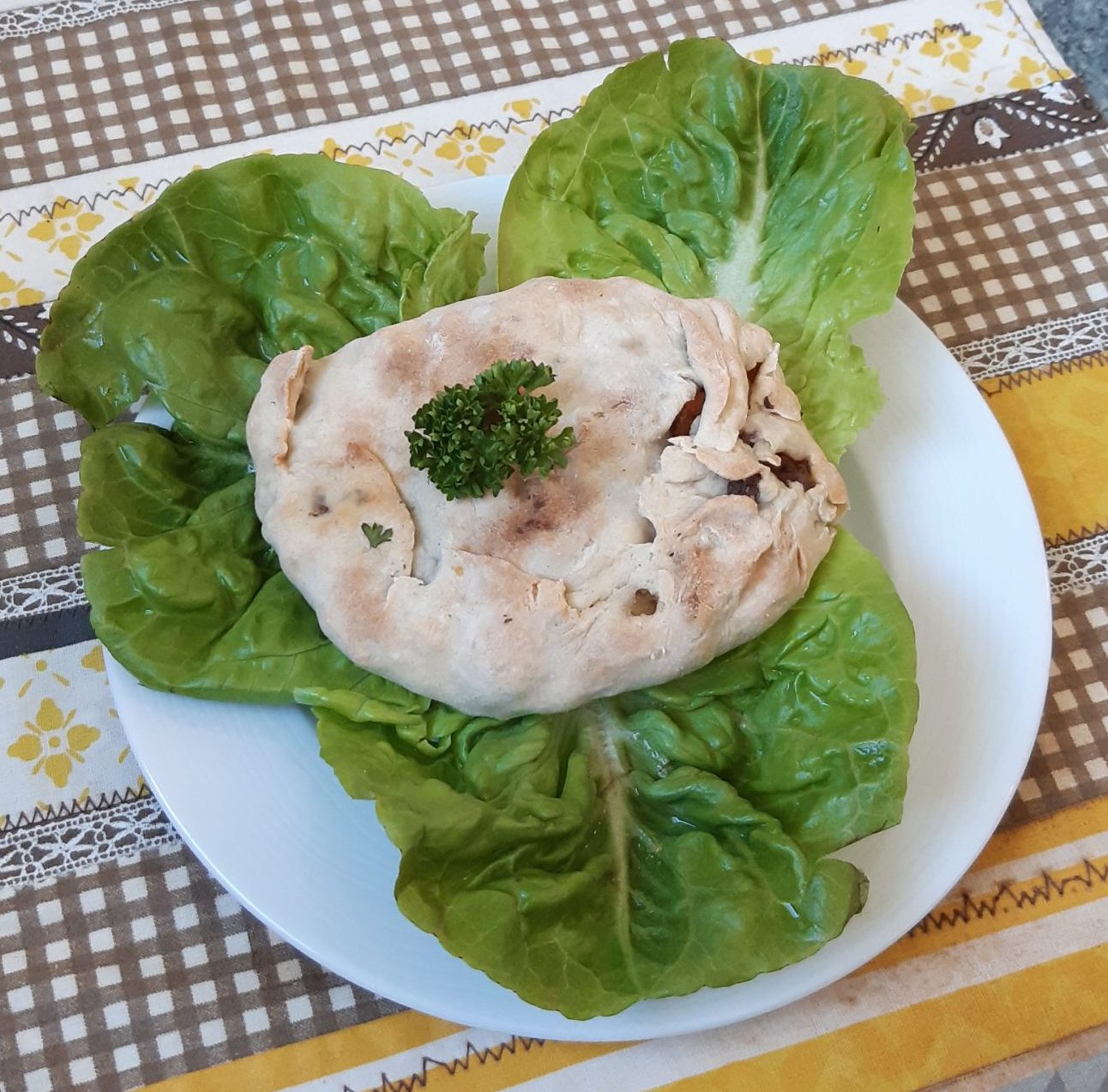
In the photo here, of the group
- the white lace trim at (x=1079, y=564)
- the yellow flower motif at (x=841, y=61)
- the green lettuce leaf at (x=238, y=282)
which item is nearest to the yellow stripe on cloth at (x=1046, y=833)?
the white lace trim at (x=1079, y=564)

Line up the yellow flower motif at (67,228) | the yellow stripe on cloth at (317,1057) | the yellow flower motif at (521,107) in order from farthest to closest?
the yellow flower motif at (521,107) → the yellow flower motif at (67,228) → the yellow stripe on cloth at (317,1057)

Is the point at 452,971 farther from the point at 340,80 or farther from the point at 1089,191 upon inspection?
the point at 1089,191

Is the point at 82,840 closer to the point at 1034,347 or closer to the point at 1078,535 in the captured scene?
the point at 1078,535

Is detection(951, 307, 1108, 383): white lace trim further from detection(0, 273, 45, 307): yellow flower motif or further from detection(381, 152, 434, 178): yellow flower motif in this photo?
detection(0, 273, 45, 307): yellow flower motif

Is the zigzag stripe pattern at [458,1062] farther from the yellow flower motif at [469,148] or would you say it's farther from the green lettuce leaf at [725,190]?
the yellow flower motif at [469,148]

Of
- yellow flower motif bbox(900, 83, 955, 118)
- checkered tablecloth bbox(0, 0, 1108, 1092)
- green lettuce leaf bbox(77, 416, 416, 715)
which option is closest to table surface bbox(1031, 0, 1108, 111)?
checkered tablecloth bbox(0, 0, 1108, 1092)

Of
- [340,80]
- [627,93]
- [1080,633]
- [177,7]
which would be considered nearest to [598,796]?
[1080,633]
